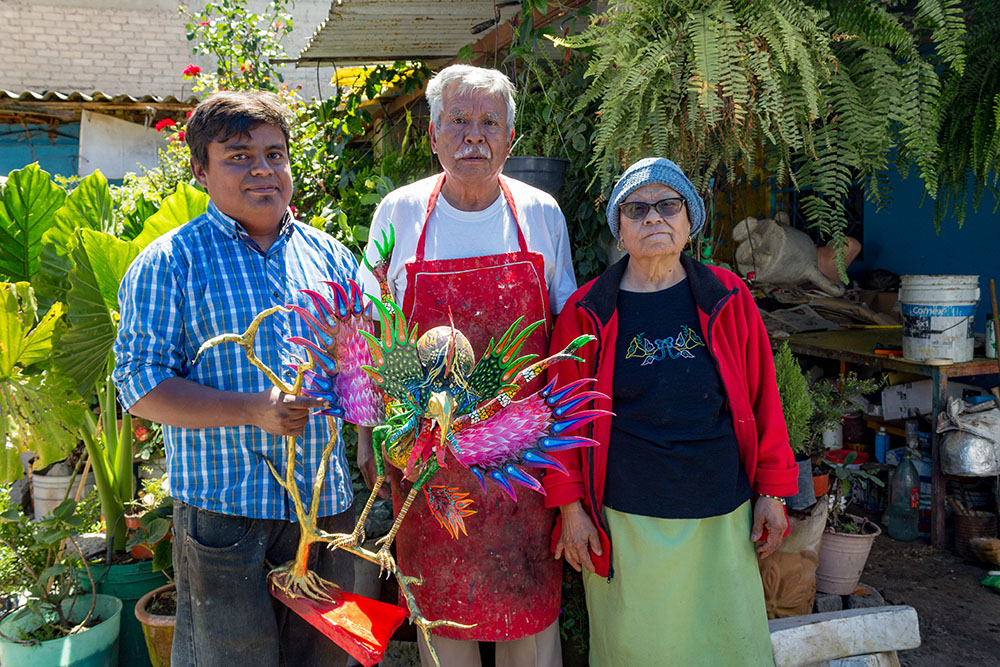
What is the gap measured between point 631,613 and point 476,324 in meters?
1.01

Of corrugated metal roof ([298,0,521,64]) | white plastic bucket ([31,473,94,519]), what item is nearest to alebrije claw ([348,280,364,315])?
corrugated metal roof ([298,0,521,64])

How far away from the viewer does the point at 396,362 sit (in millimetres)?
1398

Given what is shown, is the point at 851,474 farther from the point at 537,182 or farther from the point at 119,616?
the point at 119,616

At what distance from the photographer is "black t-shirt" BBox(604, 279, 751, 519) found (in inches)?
81.7

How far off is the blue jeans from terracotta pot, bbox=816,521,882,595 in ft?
8.31

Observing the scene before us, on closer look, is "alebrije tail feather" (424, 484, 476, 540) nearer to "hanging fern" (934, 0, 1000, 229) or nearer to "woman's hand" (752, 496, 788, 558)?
"woman's hand" (752, 496, 788, 558)

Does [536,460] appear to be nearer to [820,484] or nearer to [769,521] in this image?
[769,521]

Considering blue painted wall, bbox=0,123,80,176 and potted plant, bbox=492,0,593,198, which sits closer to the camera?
potted plant, bbox=492,0,593,198

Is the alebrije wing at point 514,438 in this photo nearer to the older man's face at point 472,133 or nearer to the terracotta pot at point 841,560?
the older man's face at point 472,133

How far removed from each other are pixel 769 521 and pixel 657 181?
110cm

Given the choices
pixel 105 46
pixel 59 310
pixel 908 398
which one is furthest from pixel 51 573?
pixel 105 46

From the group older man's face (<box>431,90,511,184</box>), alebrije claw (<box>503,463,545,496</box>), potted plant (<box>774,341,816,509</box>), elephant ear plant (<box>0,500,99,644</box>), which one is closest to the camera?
alebrije claw (<box>503,463,545,496</box>)

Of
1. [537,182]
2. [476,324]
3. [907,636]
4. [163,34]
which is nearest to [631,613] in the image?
[476,324]

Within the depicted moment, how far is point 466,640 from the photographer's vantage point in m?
2.22
